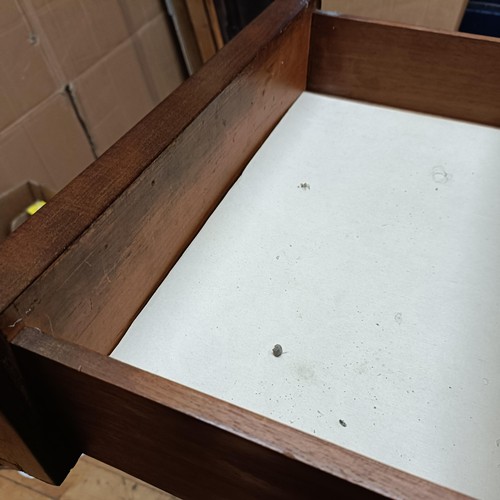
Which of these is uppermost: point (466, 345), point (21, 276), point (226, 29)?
point (21, 276)

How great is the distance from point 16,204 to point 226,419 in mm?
794

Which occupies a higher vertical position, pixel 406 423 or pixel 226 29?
pixel 226 29

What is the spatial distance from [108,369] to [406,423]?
0.34 m

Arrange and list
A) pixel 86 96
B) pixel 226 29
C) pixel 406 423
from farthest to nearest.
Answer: pixel 226 29 < pixel 86 96 < pixel 406 423

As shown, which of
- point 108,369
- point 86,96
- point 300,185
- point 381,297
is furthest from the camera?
point 86,96

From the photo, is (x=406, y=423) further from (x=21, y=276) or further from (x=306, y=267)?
(x=21, y=276)

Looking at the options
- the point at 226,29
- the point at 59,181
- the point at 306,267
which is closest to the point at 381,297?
the point at 306,267

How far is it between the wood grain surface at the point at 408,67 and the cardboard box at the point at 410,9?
0.82 ft

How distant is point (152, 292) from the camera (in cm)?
68

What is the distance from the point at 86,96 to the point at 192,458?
886 millimetres

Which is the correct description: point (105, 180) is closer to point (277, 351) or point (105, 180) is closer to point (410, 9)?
point (277, 351)

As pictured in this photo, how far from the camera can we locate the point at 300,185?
84 centimetres

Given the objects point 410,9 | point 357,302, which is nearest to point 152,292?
point 357,302

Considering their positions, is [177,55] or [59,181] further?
[177,55]
